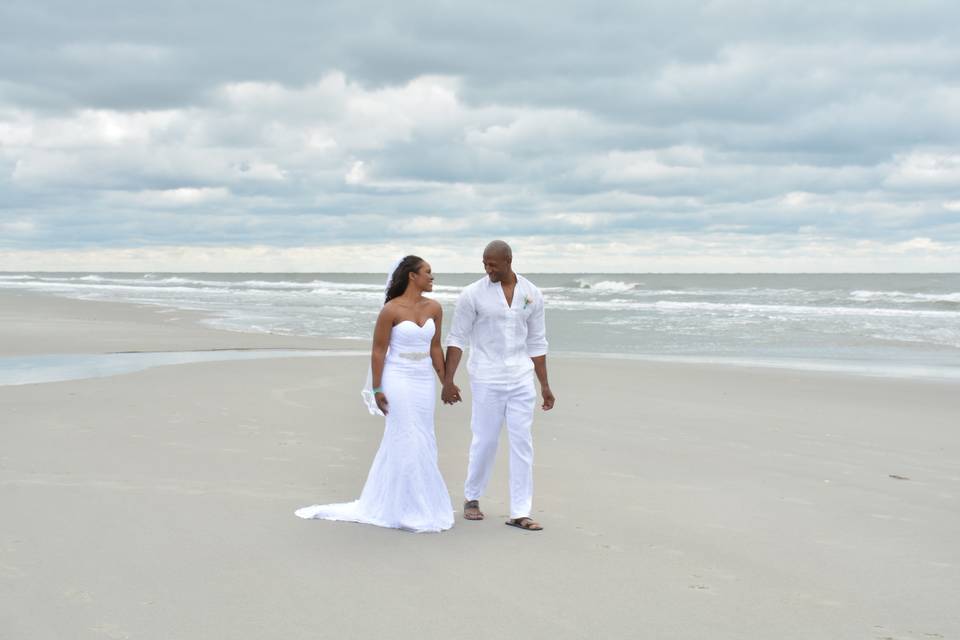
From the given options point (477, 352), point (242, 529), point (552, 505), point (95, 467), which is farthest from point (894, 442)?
point (95, 467)

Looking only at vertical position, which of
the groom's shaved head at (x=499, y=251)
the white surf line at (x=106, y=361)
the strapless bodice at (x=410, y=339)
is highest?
the groom's shaved head at (x=499, y=251)

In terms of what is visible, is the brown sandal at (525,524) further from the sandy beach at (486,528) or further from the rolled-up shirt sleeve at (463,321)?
the rolled-up shirt sleeve at (463,321)

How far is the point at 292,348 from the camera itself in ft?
57.9

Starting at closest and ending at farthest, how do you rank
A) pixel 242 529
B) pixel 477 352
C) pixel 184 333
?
pixel 242 529
pixel 477 352
pixel 184 333

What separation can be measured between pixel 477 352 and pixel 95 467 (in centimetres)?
313

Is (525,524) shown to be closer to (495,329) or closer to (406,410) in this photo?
(406,410)

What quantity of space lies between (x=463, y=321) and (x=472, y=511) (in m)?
1.18

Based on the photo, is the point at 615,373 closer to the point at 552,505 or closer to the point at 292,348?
the point at 292,348

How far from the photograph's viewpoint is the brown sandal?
521cm

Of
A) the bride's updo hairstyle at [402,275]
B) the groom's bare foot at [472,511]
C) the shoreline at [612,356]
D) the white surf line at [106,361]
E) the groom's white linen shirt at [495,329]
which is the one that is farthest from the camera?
the shoreline at [612,356]

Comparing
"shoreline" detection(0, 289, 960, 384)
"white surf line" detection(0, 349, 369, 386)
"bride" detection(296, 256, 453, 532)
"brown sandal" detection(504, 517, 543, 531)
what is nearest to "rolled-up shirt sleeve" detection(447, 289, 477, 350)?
Answer: "bride" detection(296, 256, 453, 532)

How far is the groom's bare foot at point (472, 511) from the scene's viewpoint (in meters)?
5.44

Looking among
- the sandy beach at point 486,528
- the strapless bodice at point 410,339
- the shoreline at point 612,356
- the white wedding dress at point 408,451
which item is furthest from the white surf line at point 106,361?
the strapless bodice at point 410,339

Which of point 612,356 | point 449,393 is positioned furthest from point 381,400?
point 612,356
